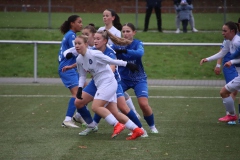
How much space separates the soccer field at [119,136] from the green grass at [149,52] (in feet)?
16.4

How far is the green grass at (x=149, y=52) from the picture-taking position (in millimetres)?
21328

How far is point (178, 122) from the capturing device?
1207 centimetres

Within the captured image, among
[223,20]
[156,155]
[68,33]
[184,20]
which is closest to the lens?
[156,155]

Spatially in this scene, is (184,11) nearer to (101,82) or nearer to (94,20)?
(94,20)

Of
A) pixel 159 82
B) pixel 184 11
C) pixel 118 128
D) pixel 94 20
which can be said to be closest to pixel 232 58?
pixel 118 128

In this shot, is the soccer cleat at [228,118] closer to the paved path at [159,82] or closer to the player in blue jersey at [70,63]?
the player in blue jersey at [70,63]

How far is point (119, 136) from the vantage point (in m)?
10.6

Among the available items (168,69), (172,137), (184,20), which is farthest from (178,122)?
(184,20)

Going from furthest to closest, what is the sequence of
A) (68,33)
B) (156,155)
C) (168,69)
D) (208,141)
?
1. (168,69)
2. (68,33)
3. (208,141)
4. (156,155)

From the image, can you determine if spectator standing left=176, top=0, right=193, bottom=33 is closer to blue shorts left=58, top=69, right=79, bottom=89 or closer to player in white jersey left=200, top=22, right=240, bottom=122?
player in white jersey left=200, top=22, right=240, bottom=122

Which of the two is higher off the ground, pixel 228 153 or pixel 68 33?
pixel 68 33

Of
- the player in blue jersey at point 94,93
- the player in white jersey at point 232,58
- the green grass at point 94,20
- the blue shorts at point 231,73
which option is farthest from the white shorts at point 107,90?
the green grass at point 94,20

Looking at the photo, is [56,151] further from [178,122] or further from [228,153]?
[178,122]

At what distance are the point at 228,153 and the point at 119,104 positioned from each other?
7.38ft
